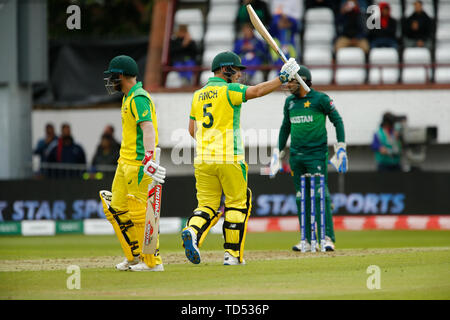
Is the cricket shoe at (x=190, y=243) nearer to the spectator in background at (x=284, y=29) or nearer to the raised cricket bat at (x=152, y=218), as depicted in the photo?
the raised cricket bat at (x=152, y=218)

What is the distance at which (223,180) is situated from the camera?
941 cm

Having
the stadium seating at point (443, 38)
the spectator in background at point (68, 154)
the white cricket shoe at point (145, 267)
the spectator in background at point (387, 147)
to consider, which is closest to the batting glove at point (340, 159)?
the white cricket shoe at point (145, 267)

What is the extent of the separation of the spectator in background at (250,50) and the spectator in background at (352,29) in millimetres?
1833

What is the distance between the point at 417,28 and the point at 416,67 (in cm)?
110

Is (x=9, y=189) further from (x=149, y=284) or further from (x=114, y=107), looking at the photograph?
(x=149, y=284)

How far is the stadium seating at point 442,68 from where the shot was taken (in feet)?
64.5

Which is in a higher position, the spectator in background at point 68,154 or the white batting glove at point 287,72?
the white batting glove at point 287,72

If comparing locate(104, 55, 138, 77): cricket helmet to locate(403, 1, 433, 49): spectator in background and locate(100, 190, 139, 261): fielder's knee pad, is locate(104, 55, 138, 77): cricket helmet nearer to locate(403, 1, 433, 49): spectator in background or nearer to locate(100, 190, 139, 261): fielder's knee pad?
locate(100, 190, 139, 261): fielder's knee pad

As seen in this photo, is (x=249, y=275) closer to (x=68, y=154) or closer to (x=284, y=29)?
(x=68, y=154)

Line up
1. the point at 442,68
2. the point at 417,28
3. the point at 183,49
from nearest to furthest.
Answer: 1. the point at 442,68
2. the point at 417,28
3. the point at 183,49

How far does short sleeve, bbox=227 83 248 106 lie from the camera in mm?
9117

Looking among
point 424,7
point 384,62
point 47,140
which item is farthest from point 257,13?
point 47,140

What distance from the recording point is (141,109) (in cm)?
901

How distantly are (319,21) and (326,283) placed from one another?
13888 mm
